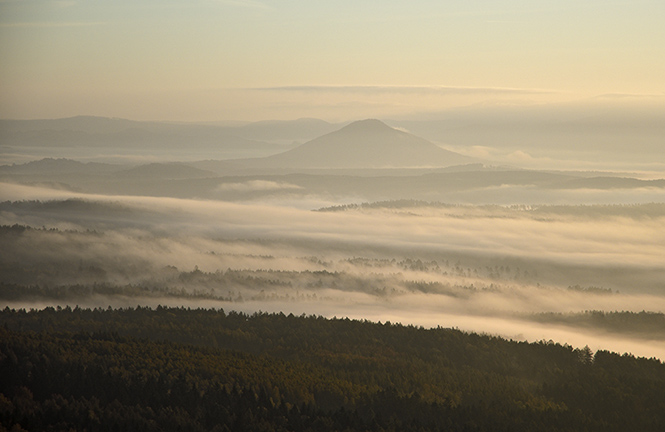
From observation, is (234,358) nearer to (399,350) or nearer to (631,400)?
(399,350)

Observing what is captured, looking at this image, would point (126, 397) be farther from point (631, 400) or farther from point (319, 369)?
point (631, 400)

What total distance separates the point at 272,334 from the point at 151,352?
38.6 m

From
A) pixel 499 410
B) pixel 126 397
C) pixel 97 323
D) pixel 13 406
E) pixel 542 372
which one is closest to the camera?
pixel 13 406

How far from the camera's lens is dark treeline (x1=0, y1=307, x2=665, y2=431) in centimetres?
9662

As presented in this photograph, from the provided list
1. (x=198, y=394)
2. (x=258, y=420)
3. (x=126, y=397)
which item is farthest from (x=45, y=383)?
(x=258, y=420)

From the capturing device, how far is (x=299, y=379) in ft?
373

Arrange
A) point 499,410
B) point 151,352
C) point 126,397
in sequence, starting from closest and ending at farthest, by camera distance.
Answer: point 126,397 → point 499,410 → point 151,352

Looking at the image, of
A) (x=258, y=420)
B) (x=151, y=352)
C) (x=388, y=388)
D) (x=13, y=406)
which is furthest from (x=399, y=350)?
(x=13, y=406)

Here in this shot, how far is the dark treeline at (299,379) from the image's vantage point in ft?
317

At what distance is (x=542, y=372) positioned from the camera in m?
146

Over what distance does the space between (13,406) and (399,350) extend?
75796mm

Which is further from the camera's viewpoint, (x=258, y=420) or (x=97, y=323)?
(x=97, y=323)

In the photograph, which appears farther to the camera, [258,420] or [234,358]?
[234,358]

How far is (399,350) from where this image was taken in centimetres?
15138
